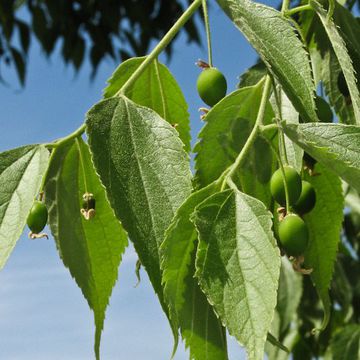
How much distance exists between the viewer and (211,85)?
3.59 ft

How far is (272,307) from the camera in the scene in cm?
83

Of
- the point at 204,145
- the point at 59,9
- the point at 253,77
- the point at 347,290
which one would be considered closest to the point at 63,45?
the point at 59,9

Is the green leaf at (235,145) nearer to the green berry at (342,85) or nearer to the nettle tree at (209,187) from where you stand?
the nettle tree at (209,187)

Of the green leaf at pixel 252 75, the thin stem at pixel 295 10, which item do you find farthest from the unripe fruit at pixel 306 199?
the green leaf at pixel 252 75

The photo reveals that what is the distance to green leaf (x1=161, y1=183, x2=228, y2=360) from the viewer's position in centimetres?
90

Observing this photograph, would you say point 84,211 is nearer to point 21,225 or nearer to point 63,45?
point 21,225

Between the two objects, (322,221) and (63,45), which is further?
(63,45)

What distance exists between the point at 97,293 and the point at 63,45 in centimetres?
405

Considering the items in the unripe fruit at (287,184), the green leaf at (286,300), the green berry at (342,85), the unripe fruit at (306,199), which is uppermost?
the green berry at (342,85)

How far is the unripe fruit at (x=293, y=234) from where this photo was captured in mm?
974

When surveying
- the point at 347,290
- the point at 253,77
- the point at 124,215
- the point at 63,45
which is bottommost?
the point at 347,290

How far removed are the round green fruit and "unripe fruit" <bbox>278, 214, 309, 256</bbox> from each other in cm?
29

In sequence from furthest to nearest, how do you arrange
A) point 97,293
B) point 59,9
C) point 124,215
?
point 59,9, point 97,293, point 124,215

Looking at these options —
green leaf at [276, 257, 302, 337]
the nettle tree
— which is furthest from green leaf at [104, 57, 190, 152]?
green leaf at [276, 257, 302, 337]
